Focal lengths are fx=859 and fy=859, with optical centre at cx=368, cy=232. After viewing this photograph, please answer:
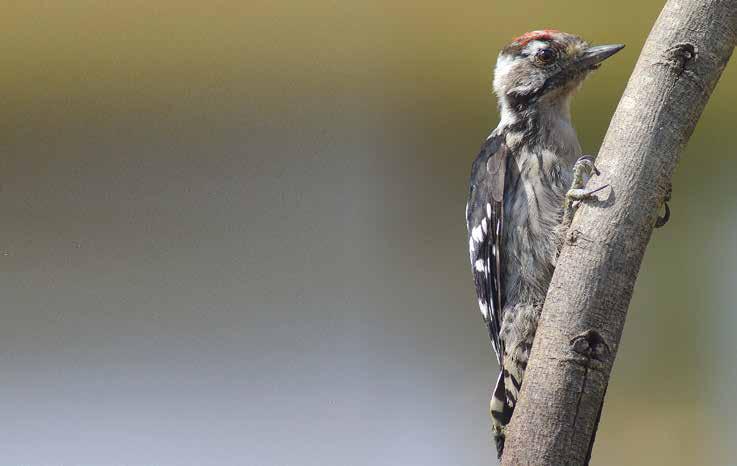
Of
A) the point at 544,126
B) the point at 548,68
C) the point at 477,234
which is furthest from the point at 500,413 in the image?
the point at 548,68

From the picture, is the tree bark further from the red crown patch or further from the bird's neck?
the red crown patch

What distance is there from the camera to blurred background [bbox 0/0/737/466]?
4.17 meters

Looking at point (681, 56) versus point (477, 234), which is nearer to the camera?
point (681, 56)

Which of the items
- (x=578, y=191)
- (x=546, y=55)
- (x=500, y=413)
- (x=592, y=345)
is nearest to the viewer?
(x=592, y=345)

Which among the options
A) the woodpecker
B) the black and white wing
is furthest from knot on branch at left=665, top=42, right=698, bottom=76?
the black and white wing

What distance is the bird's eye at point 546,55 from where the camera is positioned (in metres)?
3.11

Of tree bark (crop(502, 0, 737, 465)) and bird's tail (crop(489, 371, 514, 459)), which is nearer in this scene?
tree bark (crop(502, 0, 737, 465))

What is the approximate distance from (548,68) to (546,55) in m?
0.05

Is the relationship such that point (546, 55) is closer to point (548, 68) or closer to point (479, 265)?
point (548, 68)

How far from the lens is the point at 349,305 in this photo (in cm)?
437

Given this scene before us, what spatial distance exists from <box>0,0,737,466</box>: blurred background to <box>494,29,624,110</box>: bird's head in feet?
4.53

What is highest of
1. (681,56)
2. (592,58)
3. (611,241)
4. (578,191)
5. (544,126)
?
(592,58)

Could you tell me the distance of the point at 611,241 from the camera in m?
1.89

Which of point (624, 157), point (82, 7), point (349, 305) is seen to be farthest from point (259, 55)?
point (624, 157)
